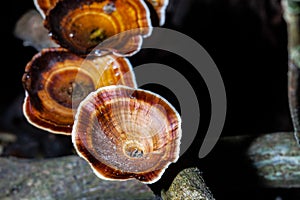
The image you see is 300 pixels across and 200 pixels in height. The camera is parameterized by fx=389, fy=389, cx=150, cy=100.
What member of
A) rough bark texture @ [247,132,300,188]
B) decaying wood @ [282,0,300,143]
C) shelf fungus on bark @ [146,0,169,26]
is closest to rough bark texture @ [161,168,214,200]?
decaying wood @ [282,0,300,143]

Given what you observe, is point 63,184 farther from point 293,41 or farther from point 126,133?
point 293,41

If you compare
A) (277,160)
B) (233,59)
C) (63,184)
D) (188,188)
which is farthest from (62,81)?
(233,59)

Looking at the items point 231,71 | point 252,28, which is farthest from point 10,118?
point 252,28

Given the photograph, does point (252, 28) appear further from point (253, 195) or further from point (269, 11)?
point (253, 195)

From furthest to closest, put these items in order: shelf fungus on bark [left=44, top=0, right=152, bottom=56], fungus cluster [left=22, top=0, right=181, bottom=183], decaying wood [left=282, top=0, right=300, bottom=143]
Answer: shelf fungus on bark [left=44, top=0, right=152, bottom=56] → fungus cluster [left=22, top=0, right=181, bottom=183] → decaying wood [left=282, top=0, right=300, bottom=143]

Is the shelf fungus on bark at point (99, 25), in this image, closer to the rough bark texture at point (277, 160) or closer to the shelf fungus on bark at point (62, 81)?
the shelf fungus on bark at point (62, 81)

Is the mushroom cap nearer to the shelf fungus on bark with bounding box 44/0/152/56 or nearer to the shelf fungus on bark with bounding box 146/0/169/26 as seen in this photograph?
the shelf fungus on bark with bounding box 44/0/152/56

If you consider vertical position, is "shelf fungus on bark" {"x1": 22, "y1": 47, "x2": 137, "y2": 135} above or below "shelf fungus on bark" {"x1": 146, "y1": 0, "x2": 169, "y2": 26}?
below
